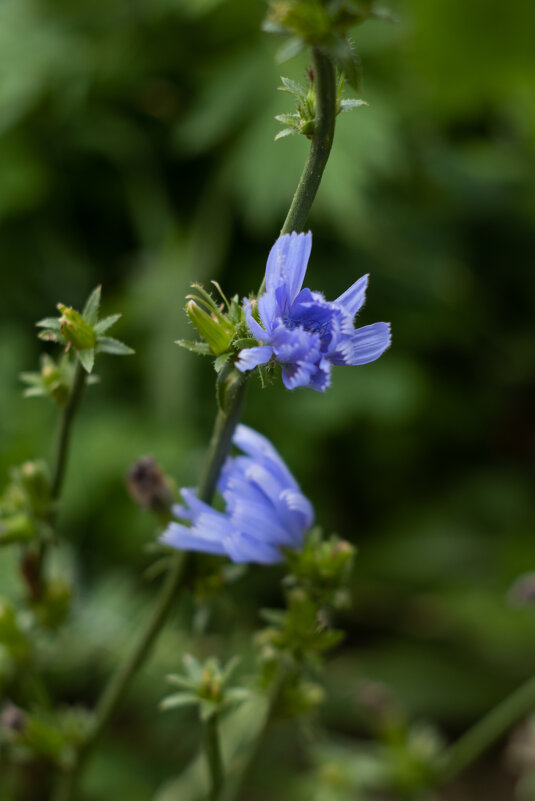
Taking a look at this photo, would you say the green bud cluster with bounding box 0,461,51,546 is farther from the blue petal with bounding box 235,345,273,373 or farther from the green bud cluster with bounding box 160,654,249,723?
the blue petal with bounding box 235,345,273,373

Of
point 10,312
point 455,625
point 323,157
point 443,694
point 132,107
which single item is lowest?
point 443,694

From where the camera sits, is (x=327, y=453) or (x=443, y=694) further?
(x=327, y=453)

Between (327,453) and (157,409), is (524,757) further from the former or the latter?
(157,409)

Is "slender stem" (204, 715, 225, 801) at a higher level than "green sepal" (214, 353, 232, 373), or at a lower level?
lower

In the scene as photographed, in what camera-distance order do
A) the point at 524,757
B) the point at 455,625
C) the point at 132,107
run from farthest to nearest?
the point at 132,107 < the point at 455,625 < the point at 524,757

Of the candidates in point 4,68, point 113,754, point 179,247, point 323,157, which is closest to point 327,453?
point 179,247

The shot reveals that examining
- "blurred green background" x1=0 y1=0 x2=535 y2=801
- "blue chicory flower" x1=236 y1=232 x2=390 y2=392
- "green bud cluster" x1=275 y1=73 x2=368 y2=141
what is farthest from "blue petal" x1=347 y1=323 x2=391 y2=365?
"blurred green background" x1=0 y1=0 x2=535 y2=801
